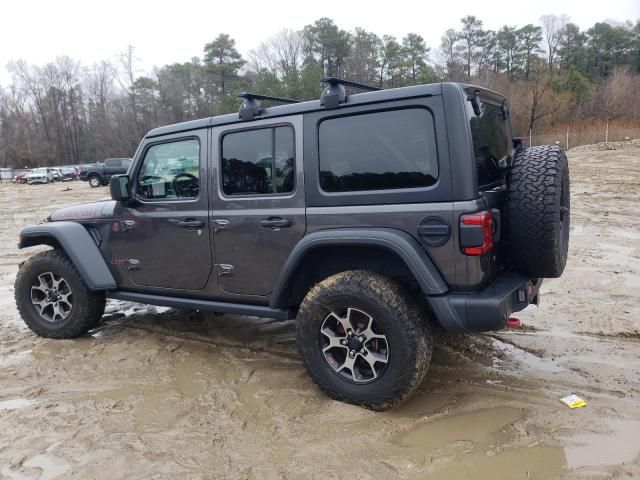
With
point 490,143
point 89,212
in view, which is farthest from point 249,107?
point 89,212

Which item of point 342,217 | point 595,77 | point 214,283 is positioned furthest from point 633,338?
point 595,77

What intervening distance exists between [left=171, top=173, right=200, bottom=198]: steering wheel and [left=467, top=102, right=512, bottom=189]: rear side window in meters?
2.10

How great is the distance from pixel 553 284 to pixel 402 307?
3671 millimetres

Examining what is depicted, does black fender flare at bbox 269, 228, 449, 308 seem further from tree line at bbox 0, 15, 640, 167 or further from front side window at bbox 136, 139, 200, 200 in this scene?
tree line at bbox 0, 15, 640, 167

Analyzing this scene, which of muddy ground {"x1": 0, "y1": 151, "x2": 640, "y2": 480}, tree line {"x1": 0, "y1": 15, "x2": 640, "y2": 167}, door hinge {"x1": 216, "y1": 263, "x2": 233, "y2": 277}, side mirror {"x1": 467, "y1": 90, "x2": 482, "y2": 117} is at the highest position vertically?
tree line {"x1": 0, "y1": 15, "x2": 640, "y2": 167}

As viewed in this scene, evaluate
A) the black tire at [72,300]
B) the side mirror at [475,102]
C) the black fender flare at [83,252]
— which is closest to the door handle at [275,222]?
the side mirror at [475,102]

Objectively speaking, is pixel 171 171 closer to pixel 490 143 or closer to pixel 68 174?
pixel 490 143

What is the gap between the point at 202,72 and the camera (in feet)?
204

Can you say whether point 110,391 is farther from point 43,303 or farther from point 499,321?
point 499,321

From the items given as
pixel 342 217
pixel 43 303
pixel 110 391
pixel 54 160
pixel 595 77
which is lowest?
pixel 110 391

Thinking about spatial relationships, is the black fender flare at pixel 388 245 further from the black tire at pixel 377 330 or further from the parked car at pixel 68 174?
the parked car at pixel 68 174

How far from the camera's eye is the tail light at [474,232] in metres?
2.92

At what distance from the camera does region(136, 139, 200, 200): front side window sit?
410cm

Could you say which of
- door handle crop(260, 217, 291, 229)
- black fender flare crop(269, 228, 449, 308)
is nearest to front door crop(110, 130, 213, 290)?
door handle crop(260, 217, 291, 229)
